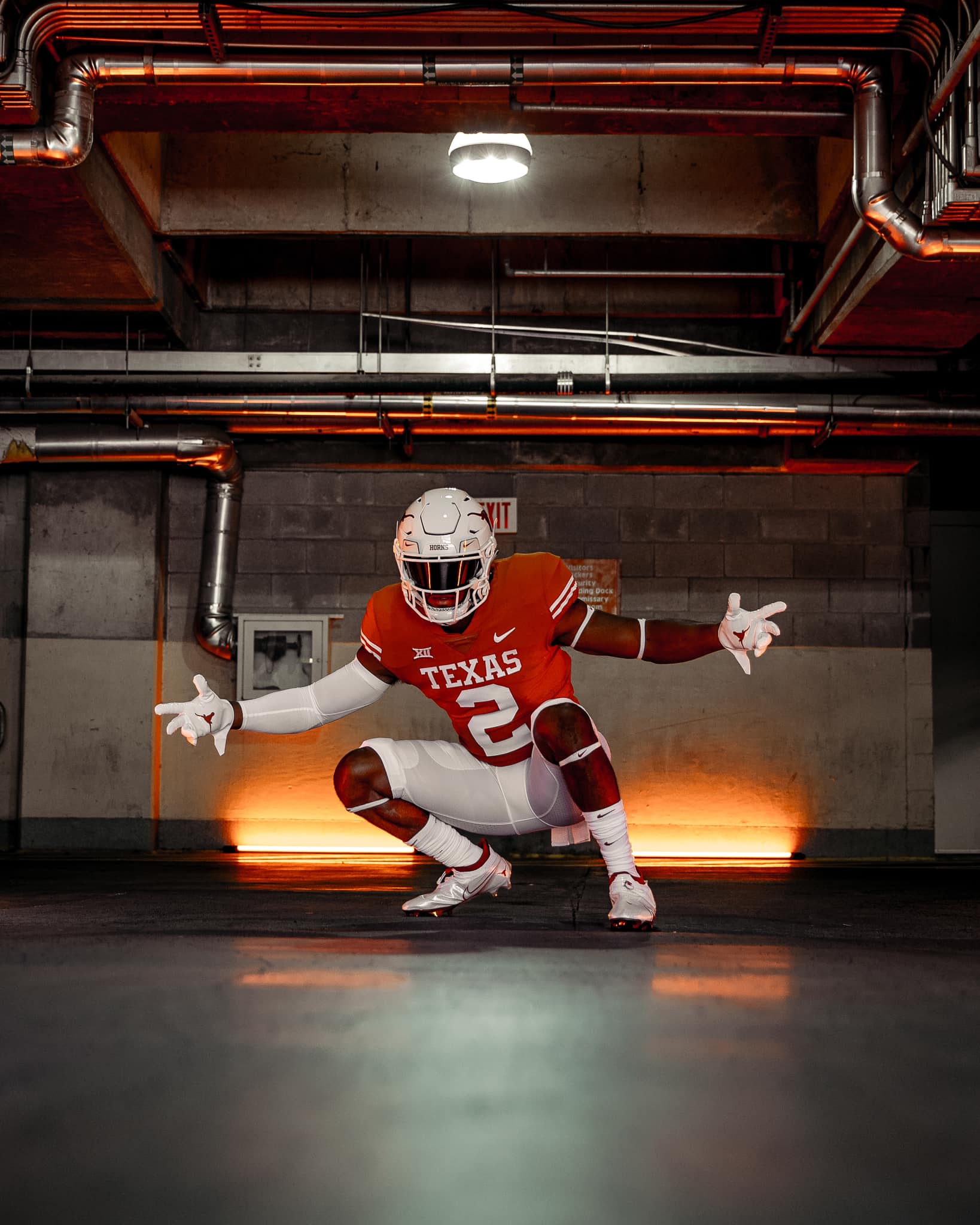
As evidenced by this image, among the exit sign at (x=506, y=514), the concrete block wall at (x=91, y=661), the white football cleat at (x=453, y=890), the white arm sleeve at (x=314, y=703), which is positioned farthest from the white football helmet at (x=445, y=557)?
the concrete block wall at (x=91, y=661)

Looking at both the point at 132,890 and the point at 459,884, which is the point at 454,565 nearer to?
the point at 459,884

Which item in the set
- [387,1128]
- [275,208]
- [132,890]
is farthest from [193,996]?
[275,208]

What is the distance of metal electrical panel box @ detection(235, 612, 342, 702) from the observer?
797cm

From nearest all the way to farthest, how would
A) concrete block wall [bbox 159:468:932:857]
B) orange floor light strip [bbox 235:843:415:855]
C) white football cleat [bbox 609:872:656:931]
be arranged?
white football cleat [bbox 609:872:656:931] < orange floor light strip [bbox 235:843:415:855] < concrete block wall [bbox 159:468:932:857]

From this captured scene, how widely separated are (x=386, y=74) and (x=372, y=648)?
2217 millimetres

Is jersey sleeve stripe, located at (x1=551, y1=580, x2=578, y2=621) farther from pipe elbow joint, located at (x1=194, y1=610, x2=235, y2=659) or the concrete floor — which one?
pipe elbow joint, located at (x1=194, y1=610, x2=235, y2=659)

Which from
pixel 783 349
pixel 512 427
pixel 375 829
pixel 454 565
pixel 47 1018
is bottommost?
pixel 375 829

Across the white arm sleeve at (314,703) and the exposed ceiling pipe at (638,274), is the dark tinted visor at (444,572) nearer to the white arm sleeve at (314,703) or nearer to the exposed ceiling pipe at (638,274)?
the white arm sleeve at (314,703)

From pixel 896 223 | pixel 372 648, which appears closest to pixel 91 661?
pixel 372 648

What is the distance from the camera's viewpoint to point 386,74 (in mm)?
4020

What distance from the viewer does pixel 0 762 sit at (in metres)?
8.02

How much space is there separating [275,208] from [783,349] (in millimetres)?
3523

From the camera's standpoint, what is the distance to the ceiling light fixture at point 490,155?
477 centimetres

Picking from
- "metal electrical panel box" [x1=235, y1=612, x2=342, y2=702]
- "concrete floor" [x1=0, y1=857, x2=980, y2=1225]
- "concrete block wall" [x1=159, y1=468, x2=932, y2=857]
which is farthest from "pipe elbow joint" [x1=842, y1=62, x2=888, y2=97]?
"metal electrical panel box" [x1=235, y1=612, x2=342, y2=702]
